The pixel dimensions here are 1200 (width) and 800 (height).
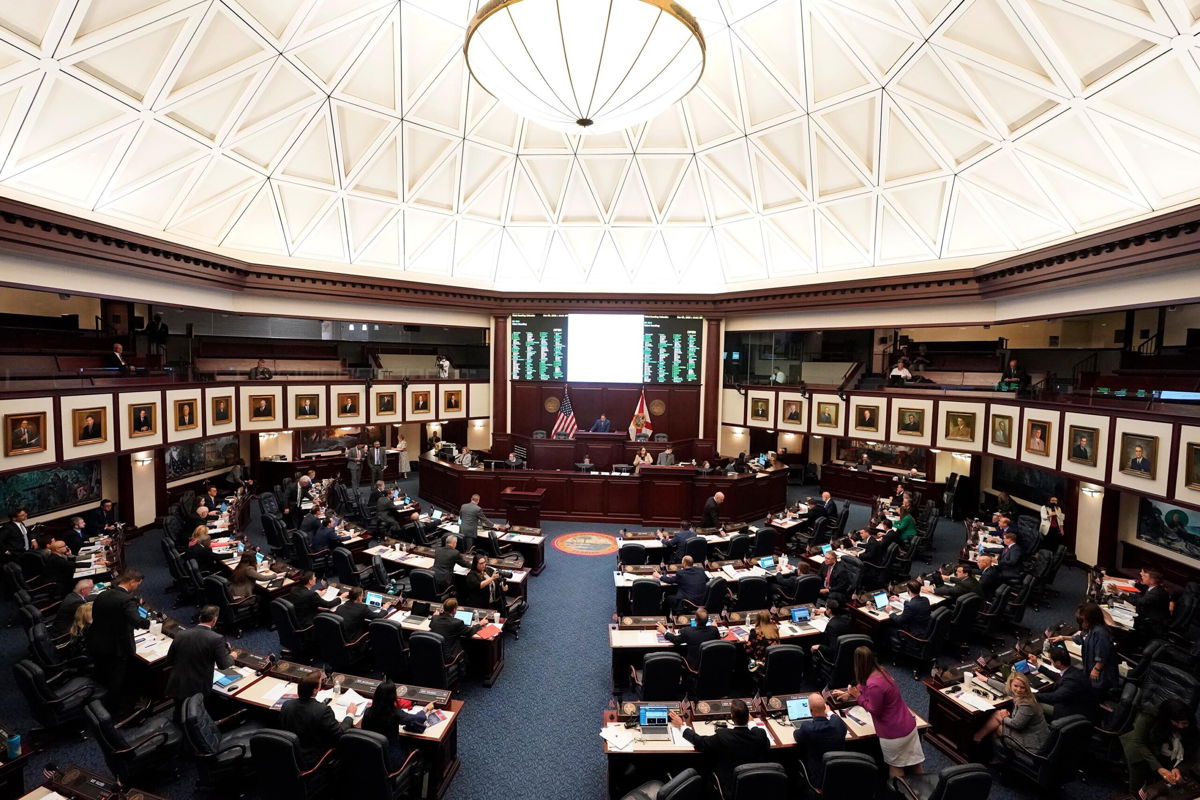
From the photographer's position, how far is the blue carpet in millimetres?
6113

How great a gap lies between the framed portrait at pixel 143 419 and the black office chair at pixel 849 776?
49.1 feet

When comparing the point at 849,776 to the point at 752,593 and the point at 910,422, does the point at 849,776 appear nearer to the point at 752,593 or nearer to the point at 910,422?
the point at 752,593

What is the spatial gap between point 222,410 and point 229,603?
8487 mm

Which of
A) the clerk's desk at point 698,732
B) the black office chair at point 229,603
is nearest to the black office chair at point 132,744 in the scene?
the black office chair at point 229,603

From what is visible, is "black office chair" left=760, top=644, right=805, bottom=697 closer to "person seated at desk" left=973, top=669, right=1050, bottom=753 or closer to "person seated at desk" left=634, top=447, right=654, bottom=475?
"person seated at desk" left=973, top=669, right=1050, bottom=753

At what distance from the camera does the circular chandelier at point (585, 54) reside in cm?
640

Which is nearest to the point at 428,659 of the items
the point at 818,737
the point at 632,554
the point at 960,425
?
the point at 818,737

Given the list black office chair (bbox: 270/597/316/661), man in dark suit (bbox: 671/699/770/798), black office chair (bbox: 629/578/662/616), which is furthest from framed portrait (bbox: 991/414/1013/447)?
black office chair (bbox: 270/597/316/661)

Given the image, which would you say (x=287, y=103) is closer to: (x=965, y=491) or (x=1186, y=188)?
(x=1186, y=188)

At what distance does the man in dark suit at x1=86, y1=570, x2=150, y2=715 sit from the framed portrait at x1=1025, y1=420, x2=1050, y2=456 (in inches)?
649

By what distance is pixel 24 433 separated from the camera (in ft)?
32.3

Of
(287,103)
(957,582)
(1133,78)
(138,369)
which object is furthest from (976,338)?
(138,369)

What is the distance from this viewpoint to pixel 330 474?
20.3 meters

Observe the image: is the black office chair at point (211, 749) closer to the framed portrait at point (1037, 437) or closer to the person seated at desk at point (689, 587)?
the person seated at desk at point (689, 587)
